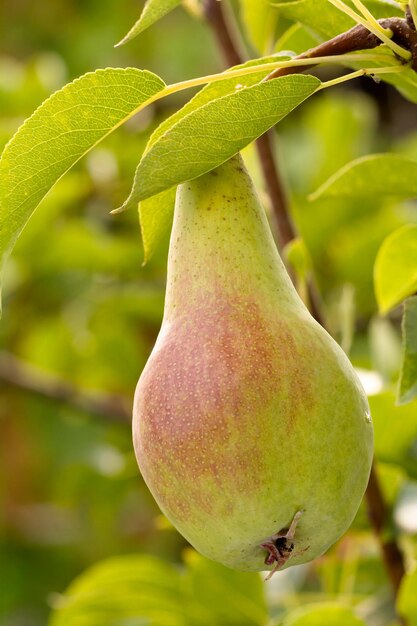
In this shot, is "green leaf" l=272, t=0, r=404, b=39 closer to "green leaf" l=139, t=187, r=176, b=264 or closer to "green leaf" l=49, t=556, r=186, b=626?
"green leaf" l=139, t=187, r=176, b=264

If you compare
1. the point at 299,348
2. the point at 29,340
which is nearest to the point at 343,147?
the point at 29,340

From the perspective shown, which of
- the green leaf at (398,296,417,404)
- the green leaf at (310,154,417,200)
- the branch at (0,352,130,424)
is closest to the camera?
the green leaf at (398,296,417,404)

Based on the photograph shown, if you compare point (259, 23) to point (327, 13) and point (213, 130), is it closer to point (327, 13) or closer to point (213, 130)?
point (327, 13)

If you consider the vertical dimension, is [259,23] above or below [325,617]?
above

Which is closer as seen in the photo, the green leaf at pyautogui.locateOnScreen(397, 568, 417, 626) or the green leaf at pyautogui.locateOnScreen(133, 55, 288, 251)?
the green leaf at pyautogui.locateOnScreen(133, 55, 288, 251)

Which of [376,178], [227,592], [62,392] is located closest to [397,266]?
[376,178]

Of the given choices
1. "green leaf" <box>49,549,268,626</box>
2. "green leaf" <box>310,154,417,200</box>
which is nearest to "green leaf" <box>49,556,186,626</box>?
"green leaf" <box>49,549,268,626</box>

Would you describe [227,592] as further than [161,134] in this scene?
Yes
